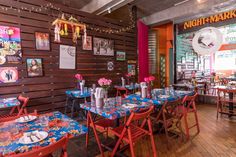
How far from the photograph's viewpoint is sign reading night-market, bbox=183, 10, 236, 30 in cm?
481

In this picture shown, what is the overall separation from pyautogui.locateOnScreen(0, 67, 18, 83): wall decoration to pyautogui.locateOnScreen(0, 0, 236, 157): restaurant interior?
0.03 m

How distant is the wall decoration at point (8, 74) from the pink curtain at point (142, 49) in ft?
14.5

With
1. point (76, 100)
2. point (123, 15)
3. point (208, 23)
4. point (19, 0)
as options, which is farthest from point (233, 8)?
point (19, 0)

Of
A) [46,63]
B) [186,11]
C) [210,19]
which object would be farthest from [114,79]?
[210,19]

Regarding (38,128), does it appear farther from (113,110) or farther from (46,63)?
(46,63)

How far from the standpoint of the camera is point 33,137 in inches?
53.3

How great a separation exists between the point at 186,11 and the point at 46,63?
4.84 metres

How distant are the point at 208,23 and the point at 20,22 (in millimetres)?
5582

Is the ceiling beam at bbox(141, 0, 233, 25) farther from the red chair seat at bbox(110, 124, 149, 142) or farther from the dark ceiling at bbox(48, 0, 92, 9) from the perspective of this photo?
the red chair seat at bbox(110, 124, 149, 142)

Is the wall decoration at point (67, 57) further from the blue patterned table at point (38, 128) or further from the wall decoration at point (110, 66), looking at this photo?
the blue patterned table at point (38, 128)

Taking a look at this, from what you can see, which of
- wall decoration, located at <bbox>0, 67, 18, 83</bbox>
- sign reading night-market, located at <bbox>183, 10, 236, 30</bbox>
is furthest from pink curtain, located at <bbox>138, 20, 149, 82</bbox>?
wall decoration, located at <bbox>0, 67, 18, 83</bbox>

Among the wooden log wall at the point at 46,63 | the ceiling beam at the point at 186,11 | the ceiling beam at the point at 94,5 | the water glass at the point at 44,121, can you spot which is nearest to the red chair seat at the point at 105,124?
the water glass at the point at 44,121

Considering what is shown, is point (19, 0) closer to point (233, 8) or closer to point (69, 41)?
point (69, 41)

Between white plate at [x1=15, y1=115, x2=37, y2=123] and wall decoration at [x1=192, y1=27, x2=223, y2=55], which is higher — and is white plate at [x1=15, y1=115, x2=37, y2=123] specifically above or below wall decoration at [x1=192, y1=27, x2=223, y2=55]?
below
